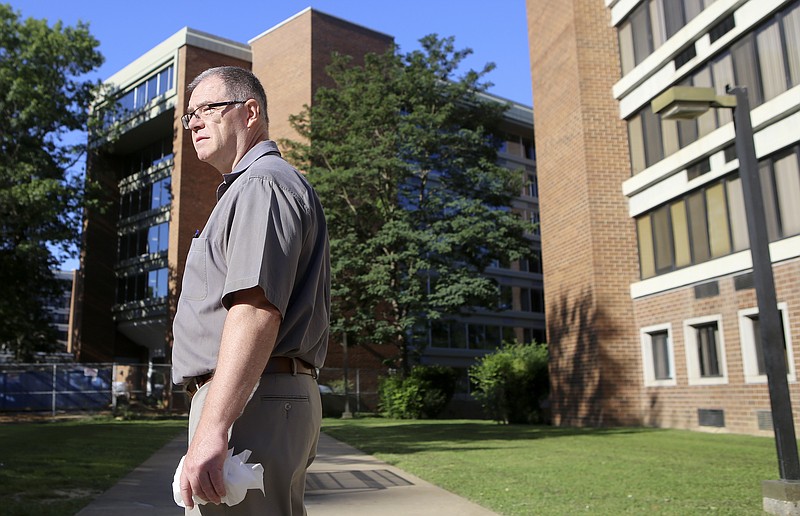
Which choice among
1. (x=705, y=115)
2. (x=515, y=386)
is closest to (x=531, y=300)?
(x=515, y=386)

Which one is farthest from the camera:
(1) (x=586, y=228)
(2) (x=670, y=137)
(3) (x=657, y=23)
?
(1) (x=586, y=228)

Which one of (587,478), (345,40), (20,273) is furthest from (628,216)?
(20,273)

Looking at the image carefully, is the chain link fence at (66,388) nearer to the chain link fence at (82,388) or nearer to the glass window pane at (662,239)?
the chain link fence at (82,388)

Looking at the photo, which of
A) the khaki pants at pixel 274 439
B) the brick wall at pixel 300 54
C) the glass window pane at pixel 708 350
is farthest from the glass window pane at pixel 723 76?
the brick wall at pixel 300 54

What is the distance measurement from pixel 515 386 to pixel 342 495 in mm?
15770

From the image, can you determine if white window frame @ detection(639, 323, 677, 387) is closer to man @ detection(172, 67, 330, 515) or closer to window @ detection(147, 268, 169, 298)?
man @ detection(172, 67, 330, 515)

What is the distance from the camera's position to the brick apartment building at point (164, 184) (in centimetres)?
3944

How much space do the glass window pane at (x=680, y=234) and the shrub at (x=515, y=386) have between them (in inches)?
233

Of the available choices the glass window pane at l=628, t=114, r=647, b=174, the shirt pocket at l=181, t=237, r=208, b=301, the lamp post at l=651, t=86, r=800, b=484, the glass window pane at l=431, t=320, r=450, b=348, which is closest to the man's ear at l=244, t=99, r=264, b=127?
the shirt pocket at l=181, t=237, r=208, b=301

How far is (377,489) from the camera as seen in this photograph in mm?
7859

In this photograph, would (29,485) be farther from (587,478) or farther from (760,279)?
(760,279)

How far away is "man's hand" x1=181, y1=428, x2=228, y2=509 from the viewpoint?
72.7 inches

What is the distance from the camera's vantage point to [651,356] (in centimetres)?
1925

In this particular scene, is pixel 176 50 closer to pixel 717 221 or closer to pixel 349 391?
pixel 349 391
